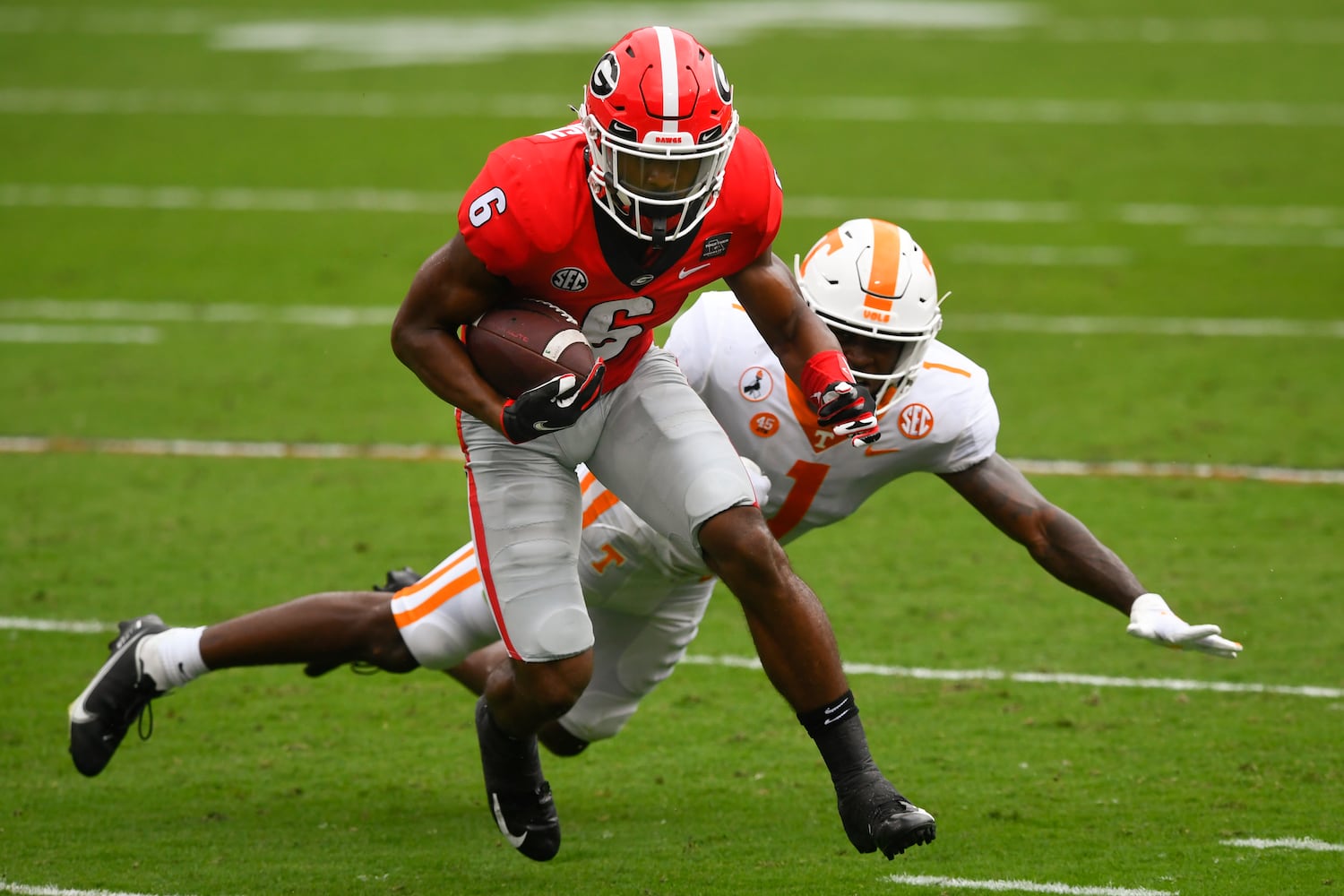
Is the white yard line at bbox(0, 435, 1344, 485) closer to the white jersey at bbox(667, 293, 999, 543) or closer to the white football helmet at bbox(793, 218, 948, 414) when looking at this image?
the white jersey at bbox(667, 293, 999, 543)

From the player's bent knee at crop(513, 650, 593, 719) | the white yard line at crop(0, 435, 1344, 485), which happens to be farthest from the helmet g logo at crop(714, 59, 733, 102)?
the white yard line at crop(0, 435, 1344, 485)

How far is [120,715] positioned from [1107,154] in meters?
9.98

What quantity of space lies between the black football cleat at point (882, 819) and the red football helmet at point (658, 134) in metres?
1.36

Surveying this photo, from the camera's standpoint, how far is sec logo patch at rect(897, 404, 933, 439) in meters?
4.43

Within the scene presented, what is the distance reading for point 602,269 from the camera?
3.93m

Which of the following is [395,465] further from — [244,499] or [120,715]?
[120,715]

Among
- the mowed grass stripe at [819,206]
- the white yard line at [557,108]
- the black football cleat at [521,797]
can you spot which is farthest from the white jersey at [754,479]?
the white yard line at [557,108]

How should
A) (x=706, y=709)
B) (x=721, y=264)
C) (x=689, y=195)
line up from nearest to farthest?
(x=689, y=195) < (x=721, y=264) < (x=706, y=709)

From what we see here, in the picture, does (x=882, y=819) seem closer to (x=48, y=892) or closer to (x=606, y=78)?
(x=606, y=78)

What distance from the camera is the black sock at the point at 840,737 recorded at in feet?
12.2

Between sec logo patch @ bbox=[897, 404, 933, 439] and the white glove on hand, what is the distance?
2.47ft

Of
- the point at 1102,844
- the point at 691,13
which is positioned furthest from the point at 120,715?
the point at 691,13

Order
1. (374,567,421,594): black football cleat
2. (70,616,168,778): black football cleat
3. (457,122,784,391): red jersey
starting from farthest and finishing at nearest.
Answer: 1. (374,567,421,594): black football cleat
2. (70,616,168,778): black football cleat
3. (457,122,784,391): red jersey

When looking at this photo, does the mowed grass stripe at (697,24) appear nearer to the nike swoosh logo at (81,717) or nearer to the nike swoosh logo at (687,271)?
the nike swoosh logo at (81,717)
